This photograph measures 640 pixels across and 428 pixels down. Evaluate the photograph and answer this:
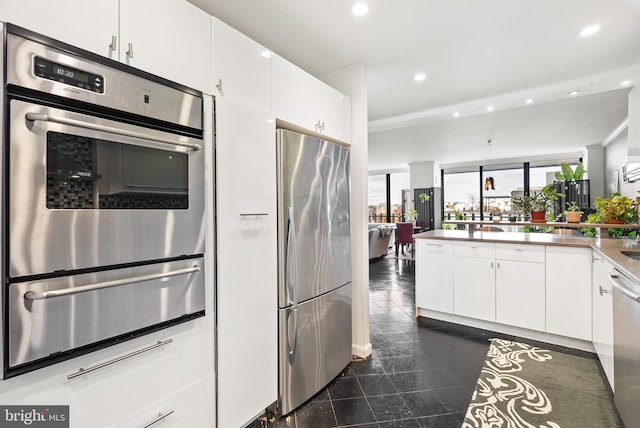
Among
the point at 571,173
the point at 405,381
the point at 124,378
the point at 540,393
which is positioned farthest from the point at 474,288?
the point at 571,173

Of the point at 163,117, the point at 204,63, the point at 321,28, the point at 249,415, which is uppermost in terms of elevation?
the point at 321,28

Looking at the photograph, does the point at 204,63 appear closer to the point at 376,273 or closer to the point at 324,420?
the point at 324,420

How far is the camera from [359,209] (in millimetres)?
2670

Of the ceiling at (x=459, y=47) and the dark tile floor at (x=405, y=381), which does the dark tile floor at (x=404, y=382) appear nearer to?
the dark tile floor at (x=405, y=381)

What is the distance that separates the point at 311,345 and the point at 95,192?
153cm

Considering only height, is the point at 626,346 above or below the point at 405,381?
above

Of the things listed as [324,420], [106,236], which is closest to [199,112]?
[106,236]

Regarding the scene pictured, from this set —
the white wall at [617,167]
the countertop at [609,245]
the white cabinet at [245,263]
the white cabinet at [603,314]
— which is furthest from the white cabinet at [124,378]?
the white wall at [617,167]

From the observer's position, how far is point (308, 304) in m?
2.03

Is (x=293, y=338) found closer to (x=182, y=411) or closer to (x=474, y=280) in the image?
(x=182, y=411)

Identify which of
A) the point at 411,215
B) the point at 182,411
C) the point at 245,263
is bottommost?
the point at 182,411

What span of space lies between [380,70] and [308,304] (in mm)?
2207

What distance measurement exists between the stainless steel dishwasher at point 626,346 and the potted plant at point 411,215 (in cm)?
829

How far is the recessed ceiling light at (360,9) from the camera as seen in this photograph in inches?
75.5
